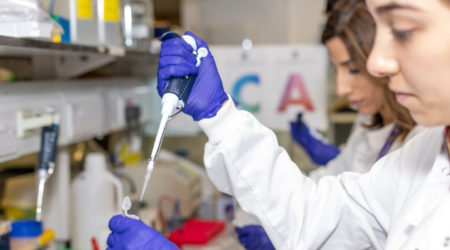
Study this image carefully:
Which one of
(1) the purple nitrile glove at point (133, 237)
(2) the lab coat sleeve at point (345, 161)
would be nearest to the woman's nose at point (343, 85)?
(2) the lab coat sleeve at point (345, 161)

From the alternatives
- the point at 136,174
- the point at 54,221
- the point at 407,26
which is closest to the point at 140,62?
the point at 136,174

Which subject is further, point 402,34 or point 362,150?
point 362,150

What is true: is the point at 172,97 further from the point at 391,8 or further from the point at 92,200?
the point at 92,200

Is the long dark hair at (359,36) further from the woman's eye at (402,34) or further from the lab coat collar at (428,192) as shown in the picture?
the woman's eye at (402,34)

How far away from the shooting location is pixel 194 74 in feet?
4.13

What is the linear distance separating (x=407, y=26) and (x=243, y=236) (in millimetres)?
1092

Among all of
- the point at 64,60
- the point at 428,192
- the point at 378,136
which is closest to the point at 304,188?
the point at 428,192

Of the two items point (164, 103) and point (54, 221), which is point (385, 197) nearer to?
point (164, 103)

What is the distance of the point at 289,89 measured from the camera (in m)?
2.88

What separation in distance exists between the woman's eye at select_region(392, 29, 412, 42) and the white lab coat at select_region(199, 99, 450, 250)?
337 mm

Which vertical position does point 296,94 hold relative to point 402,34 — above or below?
below

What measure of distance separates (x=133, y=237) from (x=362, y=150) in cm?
137

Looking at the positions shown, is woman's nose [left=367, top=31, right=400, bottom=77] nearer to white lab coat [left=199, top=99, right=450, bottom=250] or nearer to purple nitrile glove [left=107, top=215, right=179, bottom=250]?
white lab coat [left=199, top=99, right=450, bottom=250]

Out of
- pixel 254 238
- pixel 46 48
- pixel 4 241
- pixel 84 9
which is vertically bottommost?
pixel 254 238
